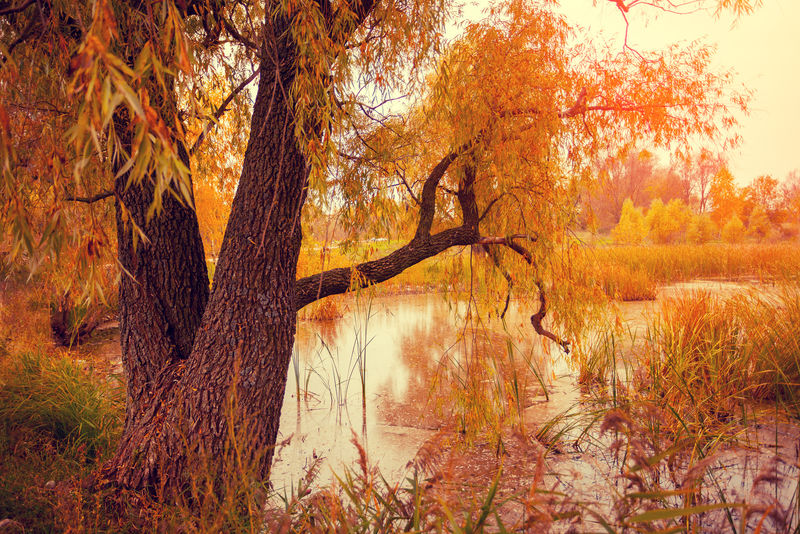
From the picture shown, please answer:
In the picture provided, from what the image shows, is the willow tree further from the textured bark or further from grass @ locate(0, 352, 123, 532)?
grass @ locate(0, 352, 123, 532)

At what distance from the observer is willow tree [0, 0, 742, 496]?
6.46ft

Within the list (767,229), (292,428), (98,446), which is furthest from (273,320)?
(767,229)

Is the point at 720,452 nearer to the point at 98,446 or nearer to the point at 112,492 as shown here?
the point at 112,492

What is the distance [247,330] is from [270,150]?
33.5 inches

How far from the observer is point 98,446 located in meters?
3.02

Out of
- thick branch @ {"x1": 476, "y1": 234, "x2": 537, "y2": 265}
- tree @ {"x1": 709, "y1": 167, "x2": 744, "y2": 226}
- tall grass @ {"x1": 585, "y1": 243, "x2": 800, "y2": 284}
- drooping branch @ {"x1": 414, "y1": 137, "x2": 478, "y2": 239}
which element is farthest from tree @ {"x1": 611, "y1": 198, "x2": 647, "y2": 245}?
drooping branch @ {"x1": 414, "y1": 137, "x2": 478, "y2": 239}

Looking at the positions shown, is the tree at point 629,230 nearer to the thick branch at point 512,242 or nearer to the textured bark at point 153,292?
the thick branch at point 512,242

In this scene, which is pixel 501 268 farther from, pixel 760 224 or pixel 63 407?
pixel 760 224

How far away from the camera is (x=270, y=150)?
2551 millimetres

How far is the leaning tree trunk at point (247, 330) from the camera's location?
2377 mm

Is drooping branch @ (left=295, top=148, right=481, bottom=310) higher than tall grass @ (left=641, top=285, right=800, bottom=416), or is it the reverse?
drooping branch @ (left=295, top=148, right=481, bottom=310)

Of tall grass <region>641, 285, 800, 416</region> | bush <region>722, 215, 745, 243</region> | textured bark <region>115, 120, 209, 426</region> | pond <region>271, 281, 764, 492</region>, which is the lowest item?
pond <region>271, 281, 764, 492</region>

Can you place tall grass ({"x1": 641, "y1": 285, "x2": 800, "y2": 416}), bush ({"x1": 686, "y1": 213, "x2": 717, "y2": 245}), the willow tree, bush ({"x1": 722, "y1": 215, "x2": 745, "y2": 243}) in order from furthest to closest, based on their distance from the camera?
bush ({"x1": 686, "y1": 213, "x2": 717, "y2": 245}) → bush ({"x1": 722, "y1": 215, "x2": 745, "y2": 243}) → tall grass ({"x1": 641, "y1": 285, "x2": 800, "y2": 416}) → the willow tree

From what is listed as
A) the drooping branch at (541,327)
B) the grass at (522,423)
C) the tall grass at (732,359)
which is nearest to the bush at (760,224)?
the grass at (522,423)
